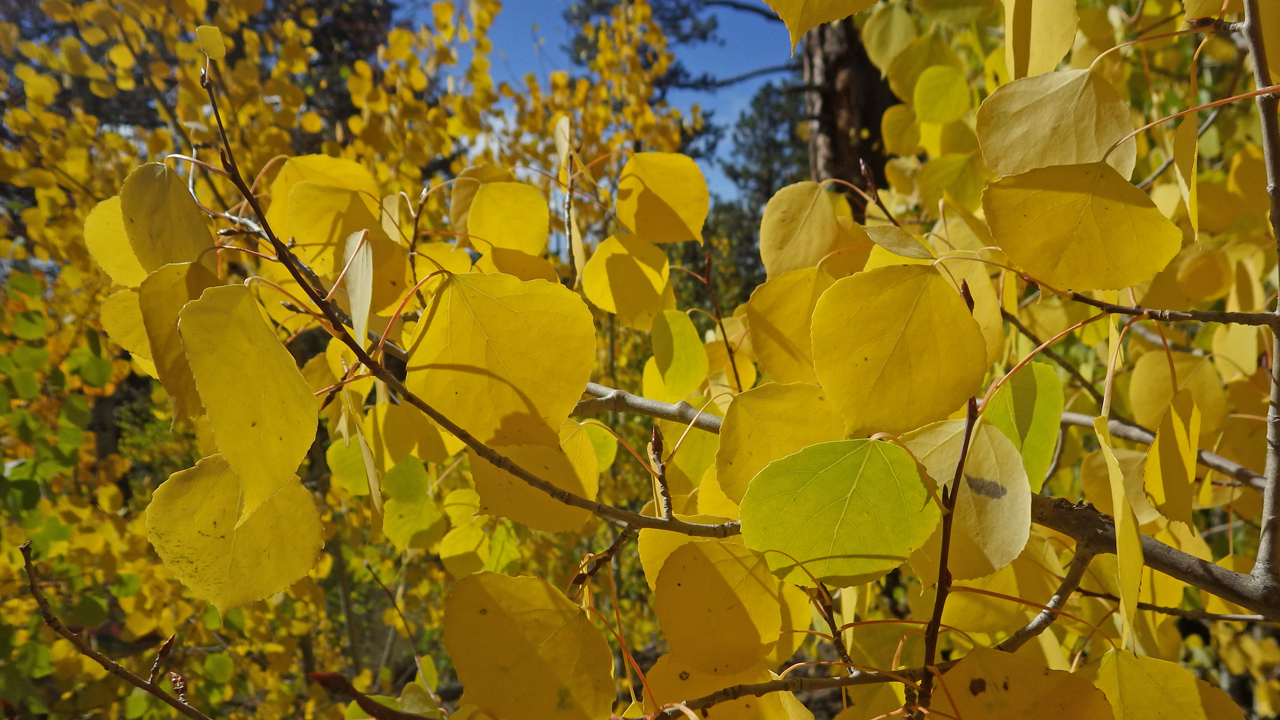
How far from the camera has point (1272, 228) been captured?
12.4 inches

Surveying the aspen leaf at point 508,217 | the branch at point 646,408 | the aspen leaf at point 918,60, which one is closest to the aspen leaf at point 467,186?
the aspen leaf at point 508,217

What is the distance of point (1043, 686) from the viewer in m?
0.30

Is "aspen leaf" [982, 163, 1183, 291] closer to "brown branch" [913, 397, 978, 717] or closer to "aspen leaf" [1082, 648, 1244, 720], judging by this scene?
"brown branch" [913, 397, 978, 717]

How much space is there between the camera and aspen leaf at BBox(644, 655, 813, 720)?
13.3 inches

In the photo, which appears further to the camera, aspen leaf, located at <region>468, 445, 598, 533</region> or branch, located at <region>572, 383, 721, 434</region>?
branch, located at <region>572, 383, 721, 434</region>

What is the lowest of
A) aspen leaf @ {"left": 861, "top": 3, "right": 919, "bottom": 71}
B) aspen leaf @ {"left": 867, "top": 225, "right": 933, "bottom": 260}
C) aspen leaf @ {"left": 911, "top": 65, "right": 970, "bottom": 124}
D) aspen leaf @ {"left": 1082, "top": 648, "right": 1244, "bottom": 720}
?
aspen leaf @ {"left": 1082, "top": 648, "right": 1244, "bottom": 720}

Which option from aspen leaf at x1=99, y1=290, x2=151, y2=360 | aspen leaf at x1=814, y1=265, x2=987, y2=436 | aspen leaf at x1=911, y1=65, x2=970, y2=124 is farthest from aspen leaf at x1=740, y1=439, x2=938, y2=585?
aspen leaf at x1=911, y1=65, x2=970, y2=124

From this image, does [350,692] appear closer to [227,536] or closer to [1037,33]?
[227,536]

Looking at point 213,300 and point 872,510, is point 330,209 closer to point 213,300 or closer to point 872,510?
point 213,300

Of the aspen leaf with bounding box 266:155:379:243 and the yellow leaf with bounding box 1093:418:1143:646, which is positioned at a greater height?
the aspen leaf with bounding box 266:155:379:243

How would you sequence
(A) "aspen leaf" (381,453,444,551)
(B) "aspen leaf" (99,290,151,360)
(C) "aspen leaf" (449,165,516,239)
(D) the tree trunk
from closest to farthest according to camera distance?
(B) "aspen leaf" (99,290,151,360) < (C) "aspen leaf" (449,165,516,239) < (A) "aspen leaf" (381,453,444,551) < (D) the tree trunk

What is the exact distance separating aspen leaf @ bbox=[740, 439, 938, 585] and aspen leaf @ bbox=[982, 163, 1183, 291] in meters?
0.10

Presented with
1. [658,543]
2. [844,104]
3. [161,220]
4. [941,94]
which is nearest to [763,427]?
[658,543]

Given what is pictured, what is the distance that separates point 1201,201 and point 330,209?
88cm
